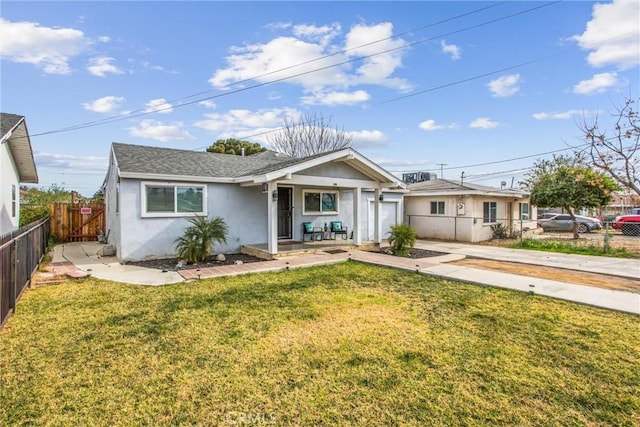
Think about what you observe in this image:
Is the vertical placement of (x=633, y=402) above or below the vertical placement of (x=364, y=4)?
below

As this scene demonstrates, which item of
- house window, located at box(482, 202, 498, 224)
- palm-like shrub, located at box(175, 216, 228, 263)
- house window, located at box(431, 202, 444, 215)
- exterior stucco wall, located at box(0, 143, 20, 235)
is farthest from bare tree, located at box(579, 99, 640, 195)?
exterior stucco wall, located at box(0, 143, 20, 235)

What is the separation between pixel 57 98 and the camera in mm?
14391

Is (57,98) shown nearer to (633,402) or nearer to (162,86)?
(162,86)

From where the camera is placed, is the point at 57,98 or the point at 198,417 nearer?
the point at 198,417

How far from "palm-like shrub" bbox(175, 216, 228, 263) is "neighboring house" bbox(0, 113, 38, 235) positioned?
5.61m

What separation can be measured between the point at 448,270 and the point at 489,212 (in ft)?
36.0

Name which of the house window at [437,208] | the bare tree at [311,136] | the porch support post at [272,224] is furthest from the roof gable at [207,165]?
the bare tree at [311,136]

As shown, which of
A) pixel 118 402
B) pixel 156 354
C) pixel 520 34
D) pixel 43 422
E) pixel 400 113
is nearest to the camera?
pixel 43 422

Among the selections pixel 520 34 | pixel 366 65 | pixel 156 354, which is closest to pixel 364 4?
pixel 366 65

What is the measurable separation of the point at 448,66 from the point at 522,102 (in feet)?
17.6

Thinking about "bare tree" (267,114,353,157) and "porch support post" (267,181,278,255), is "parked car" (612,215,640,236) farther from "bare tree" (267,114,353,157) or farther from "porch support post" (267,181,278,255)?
"porch support post" (267,181,278,255)

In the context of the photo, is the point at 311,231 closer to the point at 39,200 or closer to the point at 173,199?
the point at 173,199

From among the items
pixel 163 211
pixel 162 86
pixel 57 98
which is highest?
pixel 162 86

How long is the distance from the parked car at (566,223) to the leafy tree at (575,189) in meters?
5.07
